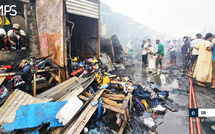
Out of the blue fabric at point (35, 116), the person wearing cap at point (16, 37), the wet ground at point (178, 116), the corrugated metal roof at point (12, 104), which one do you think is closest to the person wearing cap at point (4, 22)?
the person wearing cap at point (16, 37)

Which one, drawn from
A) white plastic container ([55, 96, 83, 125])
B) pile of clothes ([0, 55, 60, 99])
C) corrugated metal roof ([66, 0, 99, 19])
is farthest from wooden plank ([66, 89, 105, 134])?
corrugated metal roof ([66, 0, 99, 19])

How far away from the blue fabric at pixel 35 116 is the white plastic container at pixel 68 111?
0.15 metres

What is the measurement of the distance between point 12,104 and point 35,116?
2.67 ft

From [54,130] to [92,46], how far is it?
5.16 metres

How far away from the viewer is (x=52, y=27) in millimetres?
4238

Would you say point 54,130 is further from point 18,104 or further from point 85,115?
point 18,104

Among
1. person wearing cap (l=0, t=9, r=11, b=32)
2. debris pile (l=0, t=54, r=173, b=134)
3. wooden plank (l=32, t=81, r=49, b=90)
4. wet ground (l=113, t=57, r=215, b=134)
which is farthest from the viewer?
person wearing cap (l=0, t=9, r=11, b=32)

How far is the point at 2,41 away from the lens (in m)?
4.62

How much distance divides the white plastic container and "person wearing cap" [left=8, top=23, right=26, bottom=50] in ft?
13.3

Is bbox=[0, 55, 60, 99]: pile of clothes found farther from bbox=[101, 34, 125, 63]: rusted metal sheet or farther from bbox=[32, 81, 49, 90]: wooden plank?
bbox=[101, 34, 125, 63]: rusted metal sheet

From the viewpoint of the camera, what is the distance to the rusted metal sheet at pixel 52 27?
13.1ft

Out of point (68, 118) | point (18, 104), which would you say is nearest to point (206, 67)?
point (68, 118)

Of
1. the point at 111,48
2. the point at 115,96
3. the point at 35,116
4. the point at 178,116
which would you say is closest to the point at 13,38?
the point at 35,116

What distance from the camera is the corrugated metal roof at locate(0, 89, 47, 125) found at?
2.21 meters
